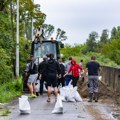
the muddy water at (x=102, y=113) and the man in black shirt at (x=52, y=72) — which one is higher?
the man in black shirt at (x=52, y=72)

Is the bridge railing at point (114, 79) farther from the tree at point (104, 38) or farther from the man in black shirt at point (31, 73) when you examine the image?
the tree at point (104, 38)

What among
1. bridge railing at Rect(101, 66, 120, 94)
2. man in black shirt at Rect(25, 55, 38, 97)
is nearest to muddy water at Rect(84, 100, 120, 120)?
man in black shirt at Rect(25, 55, 38, 97)

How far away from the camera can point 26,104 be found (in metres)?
14.4

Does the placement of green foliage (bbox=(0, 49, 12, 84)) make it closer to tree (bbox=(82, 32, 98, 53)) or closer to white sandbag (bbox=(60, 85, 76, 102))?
white sandbag (bbox=(60, 85, 76, 102))

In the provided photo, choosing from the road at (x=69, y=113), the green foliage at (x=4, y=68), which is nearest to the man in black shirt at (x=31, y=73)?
the road at (x=69, y=113)

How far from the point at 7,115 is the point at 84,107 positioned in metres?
3.64

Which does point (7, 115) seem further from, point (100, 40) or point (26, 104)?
point (100, 40)

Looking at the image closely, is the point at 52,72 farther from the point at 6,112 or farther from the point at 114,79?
the point at 114,79

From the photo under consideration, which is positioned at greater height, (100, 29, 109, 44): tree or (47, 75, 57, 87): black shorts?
(100, 29, 109, 44): tree

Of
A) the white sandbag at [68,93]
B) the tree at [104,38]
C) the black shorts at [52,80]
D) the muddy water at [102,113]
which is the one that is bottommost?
the muddy water at [102,113]

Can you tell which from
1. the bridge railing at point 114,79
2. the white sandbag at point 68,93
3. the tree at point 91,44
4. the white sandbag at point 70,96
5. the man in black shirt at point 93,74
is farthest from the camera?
the tree at point 91,44

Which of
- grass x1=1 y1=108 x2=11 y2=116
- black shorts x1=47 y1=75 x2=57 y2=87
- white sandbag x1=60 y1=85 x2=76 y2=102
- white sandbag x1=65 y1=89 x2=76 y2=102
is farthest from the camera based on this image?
white sandbag x1=65 y1=89 x2=76 y2=102

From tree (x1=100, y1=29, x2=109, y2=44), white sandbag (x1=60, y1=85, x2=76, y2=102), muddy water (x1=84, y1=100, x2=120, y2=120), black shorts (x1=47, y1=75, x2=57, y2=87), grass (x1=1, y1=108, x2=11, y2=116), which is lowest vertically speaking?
muddy water (x1=84, y1=100, x2=120, y2=120)

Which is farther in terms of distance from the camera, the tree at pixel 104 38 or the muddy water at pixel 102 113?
the tree at pixel 104 38
